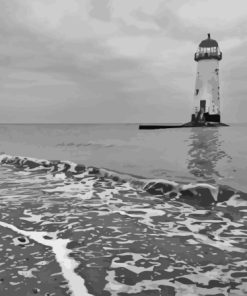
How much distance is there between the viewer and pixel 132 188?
28.3 ft

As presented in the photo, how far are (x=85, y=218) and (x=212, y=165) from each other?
419 inches

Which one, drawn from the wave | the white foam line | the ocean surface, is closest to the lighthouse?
the wave

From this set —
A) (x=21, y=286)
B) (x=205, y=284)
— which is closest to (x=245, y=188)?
(x=205, y=284)

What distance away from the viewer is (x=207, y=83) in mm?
52906

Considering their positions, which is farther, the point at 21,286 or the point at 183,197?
the point at 183,197

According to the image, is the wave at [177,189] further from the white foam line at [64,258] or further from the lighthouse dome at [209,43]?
the lighthouse dome at [209,43]

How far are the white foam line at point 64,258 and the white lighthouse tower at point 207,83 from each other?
51.3 m

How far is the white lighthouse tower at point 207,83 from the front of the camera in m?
52.8

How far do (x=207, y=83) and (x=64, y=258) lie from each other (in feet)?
173

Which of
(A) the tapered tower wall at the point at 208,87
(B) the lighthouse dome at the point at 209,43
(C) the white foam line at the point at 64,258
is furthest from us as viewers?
(B) the lighthouse dome at the point at 209,43

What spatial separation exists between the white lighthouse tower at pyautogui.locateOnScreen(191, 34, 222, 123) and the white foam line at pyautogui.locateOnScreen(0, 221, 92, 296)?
51271mm

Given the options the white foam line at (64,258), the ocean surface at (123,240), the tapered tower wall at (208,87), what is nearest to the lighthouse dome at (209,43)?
the tapered tower wall at (208,87)

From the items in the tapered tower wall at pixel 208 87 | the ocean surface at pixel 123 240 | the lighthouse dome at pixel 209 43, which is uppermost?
the lighthouse dome at pixel 209 43

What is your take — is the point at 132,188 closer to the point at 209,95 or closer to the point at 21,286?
the point at 21,286
